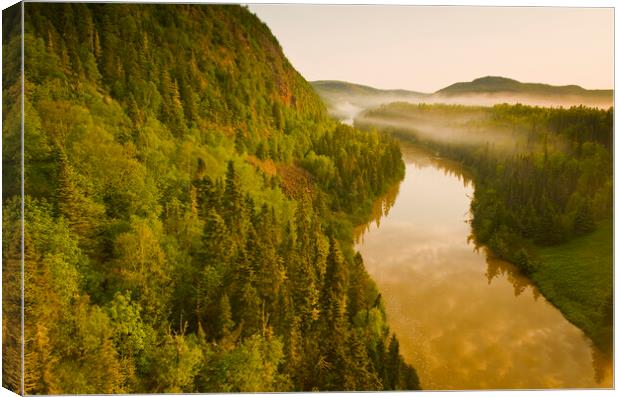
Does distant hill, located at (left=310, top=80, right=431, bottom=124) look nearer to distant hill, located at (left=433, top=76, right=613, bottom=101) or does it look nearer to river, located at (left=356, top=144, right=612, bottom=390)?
river, located at (left=356, top=144, right=612, bottom=390)

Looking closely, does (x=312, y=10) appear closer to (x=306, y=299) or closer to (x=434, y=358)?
(x=306, y=299)

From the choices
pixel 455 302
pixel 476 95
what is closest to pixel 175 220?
pixel 455 302

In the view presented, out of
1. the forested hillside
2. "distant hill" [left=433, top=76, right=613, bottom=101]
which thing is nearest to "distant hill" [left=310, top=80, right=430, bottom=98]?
the forested hillside

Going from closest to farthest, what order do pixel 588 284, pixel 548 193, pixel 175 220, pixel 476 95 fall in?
pixel 175 220, pixel 588 284, pixel 476 95, pixel 548 193

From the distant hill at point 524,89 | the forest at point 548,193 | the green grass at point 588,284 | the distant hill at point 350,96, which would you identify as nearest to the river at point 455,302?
the green grass at point 588,284

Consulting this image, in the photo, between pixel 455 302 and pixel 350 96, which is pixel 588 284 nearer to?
pixel 455 302

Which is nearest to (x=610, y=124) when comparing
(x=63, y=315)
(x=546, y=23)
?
(x=546, y=23)
